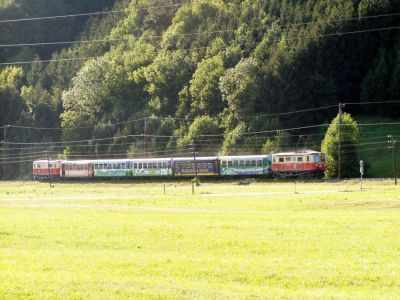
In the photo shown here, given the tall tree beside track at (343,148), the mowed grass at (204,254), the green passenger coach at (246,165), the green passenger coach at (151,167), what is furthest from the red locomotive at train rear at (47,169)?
the mowed grass at (204,254)

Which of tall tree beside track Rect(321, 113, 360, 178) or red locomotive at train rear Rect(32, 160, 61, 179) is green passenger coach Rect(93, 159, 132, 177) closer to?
red locomotive at train rear Rect(32, 160, 61, 179)

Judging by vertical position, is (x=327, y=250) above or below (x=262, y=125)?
below

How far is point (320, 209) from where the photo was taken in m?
41.4

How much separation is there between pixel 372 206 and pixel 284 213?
535 cm

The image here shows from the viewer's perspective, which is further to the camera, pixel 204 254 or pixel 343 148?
pixel 343 148

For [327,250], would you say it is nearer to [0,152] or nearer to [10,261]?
[10,261]

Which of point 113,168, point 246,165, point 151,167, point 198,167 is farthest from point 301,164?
point 113,168

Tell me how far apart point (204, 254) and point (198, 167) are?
236 feet

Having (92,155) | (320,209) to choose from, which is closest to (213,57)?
(92,155)

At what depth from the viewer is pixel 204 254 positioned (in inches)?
904

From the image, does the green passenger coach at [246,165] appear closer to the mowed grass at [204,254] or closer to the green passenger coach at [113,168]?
the green passenger coach at [113,168]

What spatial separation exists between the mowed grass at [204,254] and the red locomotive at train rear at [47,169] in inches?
2814

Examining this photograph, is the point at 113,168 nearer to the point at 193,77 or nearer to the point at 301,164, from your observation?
the point at 301,164

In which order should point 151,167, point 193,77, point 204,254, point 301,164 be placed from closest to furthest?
1. point 204,254
2. point 301,164
3. point 151,167
4. point 193,77
